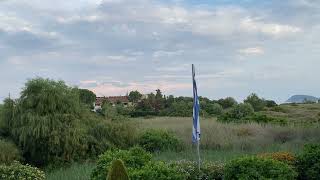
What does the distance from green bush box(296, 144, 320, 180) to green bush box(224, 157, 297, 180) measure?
1.03m

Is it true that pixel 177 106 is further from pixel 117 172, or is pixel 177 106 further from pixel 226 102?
pixel 117 172

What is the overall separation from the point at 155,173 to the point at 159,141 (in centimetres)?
1005

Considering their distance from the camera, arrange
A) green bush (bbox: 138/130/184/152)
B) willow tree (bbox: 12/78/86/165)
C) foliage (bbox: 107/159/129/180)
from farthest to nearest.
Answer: green bush (bbox: 138/130/184/152) < willow tree (bbox: 12/78/86/165) < foliage (bbox: 107/159/129/180)

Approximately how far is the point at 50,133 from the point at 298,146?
343 inches

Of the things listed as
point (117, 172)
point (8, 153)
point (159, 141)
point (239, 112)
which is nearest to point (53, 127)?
point (8, 153)

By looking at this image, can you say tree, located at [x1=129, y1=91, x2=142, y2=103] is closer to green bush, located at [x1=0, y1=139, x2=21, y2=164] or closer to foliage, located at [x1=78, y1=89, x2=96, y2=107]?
foliage, located at [x1=78, y1=89, x2=96, y2=107]

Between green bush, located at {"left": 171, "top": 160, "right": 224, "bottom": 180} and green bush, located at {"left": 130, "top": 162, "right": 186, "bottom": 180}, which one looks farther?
green bush, located at {"left": 171, "top": 160, "right": 224, "bottom": 180}

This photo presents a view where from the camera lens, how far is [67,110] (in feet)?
67.4

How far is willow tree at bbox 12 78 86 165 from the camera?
19.5 meters

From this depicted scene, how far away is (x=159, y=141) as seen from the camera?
21.5m

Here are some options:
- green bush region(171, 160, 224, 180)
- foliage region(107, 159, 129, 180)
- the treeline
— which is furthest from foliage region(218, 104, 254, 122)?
foliage region(107, 159, 129, 180)

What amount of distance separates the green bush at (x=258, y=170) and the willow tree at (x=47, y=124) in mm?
8736

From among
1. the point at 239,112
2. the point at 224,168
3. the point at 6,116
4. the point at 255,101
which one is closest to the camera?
the point at 224,168

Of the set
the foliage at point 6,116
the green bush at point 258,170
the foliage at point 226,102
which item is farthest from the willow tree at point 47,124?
the foliage at point 226,102
